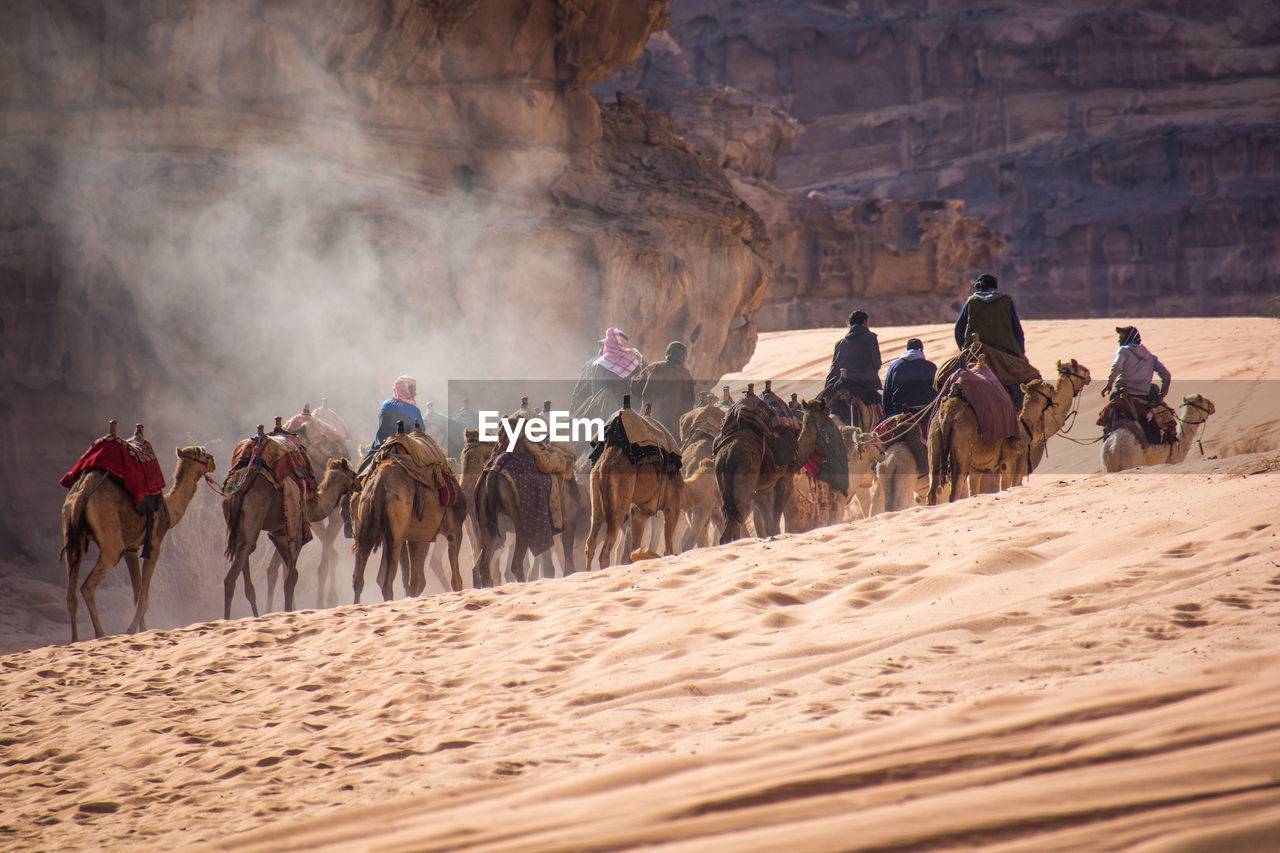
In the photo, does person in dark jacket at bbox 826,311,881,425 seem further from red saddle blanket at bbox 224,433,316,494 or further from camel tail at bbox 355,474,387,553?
red saddle blanket at bbox 224,433,316,494

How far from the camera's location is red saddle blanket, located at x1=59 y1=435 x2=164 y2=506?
9.18 metres

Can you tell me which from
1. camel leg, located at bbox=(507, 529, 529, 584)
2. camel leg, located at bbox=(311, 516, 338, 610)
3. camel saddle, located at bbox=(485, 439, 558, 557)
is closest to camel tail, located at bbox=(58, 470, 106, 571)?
camel leg, located at bbox=(311, 516, 338, 610)

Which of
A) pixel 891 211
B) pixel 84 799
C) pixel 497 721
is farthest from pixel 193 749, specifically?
pixel 891 211

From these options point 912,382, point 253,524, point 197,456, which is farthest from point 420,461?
point 912,382

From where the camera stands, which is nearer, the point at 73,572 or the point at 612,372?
the point at 73,572

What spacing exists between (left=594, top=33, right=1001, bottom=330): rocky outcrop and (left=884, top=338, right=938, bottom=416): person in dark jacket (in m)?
29.3

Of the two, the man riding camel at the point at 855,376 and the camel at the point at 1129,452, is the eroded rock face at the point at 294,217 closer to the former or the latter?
the man riding camel at the point at 855,376

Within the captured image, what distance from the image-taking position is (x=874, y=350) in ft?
42.5

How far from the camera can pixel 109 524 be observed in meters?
9.23

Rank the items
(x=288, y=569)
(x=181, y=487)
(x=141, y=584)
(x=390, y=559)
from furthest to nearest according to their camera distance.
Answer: (x=288, y=569) → (x=181, y=487) → (x=141, y=584) → (x=390, y=559)

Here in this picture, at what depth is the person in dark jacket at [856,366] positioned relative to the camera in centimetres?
1277

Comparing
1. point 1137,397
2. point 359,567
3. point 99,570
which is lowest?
point 359,567

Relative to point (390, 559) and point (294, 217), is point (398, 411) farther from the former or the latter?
point (294, 217)

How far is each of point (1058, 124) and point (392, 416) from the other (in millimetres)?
48967
